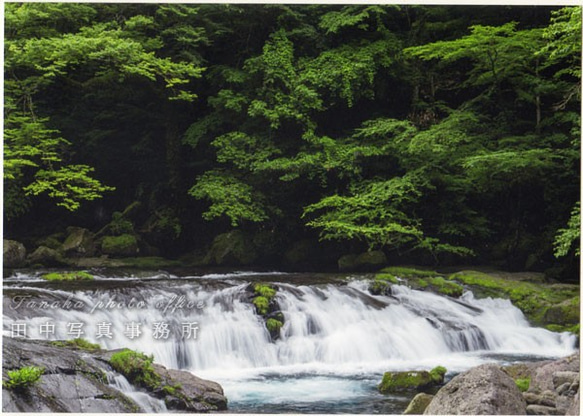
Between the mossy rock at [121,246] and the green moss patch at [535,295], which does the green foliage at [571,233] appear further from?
the mossy rock at [121,246]

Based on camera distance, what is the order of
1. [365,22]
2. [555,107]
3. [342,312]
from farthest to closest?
[365,22] → [555,107] → [342,312]

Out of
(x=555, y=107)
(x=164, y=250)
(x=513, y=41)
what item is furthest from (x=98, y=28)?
(x=555, y=107)

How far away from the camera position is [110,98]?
7.68 meters

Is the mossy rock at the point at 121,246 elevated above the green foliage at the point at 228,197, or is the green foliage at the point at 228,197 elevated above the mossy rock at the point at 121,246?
the green foliage at the point at 228,197

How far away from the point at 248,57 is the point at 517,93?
324 cm

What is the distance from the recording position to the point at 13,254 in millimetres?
7145

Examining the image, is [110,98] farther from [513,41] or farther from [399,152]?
[513,41]

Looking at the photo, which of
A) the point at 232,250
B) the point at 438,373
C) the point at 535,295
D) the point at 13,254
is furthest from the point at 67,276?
the point at 535,295

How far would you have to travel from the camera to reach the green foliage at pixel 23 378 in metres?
4.55

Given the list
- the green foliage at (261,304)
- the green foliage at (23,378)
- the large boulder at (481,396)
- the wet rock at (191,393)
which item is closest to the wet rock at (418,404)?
the large boulder at (481,396)

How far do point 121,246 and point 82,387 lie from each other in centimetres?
298

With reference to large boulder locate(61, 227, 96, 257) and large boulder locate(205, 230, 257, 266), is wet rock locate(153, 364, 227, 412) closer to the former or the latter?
large boulder locate(205, 230, 257, 266)

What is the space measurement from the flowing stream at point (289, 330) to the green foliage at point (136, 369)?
542 millimetres

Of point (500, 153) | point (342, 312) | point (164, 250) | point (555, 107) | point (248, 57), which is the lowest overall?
point (342, 312)
